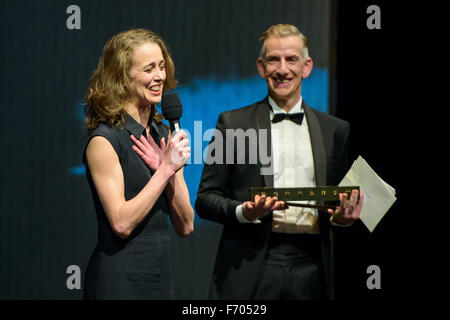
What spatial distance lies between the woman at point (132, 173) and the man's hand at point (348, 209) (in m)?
0.56

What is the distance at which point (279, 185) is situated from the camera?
2.25 meters

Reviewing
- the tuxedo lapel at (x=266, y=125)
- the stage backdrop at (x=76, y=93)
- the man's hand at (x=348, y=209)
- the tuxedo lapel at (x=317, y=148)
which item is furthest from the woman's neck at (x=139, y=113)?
the stage backdrop at (x=76, y=93)

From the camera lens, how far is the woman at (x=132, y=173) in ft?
6.31

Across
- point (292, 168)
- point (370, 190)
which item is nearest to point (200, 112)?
point (292, 168)

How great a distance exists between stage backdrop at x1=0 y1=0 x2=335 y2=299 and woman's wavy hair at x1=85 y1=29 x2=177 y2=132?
1.01 m

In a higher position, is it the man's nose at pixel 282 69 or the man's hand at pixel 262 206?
the man's nose at pixel 282 69

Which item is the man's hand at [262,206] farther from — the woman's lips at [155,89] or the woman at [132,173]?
the woman's lips at [155,89]

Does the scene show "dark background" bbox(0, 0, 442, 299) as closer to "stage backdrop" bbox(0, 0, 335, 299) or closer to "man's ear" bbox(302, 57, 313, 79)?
"stage backdrop" bbox(0, 0, 335, 299)

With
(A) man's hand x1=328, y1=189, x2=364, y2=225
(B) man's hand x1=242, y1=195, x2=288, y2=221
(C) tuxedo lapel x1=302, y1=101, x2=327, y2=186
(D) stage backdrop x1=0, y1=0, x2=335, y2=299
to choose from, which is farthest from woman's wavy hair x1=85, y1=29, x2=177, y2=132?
(D) stage backdrop x1=0, y1=0, x2=335, y2=299

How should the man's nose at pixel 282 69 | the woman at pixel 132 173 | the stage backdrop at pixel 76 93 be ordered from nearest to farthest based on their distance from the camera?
the woman at pixel 132 173, the man's nose at pixel 282 69, the stage backdrop at pixel 76 93

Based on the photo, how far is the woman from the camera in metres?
1.92

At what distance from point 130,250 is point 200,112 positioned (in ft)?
4.30

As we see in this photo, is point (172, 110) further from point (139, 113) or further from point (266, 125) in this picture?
point (266, 125)

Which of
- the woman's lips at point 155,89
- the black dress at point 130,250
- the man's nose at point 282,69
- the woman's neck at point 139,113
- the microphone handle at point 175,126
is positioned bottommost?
the black dress at point 130,250
